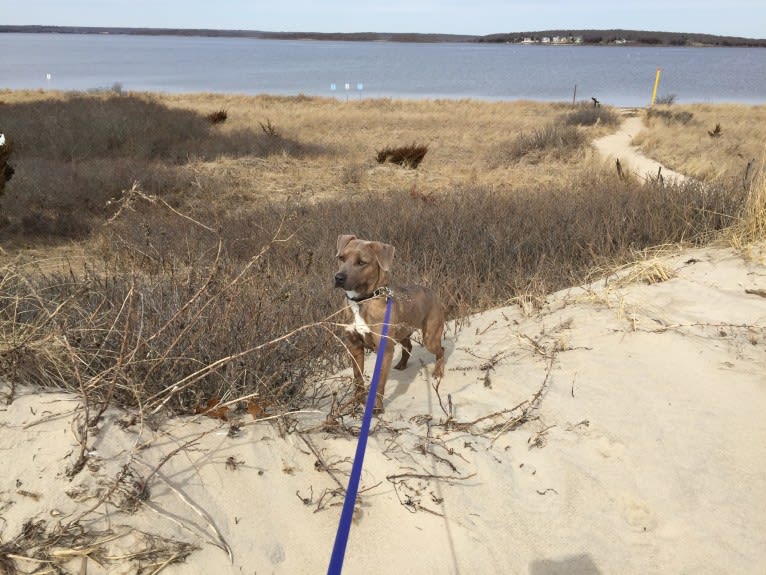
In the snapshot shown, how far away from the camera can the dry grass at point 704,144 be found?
1384cm

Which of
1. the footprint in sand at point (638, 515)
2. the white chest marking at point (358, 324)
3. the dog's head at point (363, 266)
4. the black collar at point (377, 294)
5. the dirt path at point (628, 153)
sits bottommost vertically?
the dirt path at point (628, 153)

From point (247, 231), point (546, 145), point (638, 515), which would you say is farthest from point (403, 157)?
point (638, 515)

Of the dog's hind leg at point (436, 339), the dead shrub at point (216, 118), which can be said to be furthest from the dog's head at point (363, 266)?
Answer: the dead shrub at point (216, 118)

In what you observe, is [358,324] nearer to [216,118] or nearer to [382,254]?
[382,254]

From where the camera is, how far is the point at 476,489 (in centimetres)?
294

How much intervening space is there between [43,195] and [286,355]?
968 cm

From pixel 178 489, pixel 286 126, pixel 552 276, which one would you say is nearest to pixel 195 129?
pixel 286 126

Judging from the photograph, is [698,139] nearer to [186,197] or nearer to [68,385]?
[186,197]

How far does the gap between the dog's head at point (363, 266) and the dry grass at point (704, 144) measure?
694 cm

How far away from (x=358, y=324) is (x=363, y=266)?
1.17ft

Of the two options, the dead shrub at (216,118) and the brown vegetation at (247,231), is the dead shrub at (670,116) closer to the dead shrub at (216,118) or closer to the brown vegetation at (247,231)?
the brown vegetation at (247,231)

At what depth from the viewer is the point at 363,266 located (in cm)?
360

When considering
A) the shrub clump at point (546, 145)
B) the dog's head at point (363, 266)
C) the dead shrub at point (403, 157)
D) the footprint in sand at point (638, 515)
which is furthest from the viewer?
the shrub clump at point (546, 145)

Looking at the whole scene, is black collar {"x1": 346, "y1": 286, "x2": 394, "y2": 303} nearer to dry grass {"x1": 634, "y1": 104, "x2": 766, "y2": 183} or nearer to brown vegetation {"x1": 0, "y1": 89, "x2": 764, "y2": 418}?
brown vegetation {"x1": 0, "y1": 89, "x2": 764, "y2": 418}
